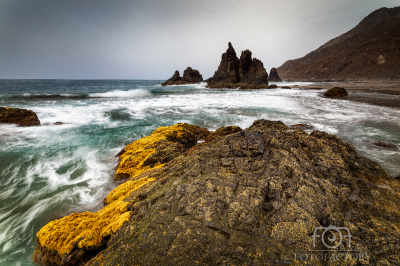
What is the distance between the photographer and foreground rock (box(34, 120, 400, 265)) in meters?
1.57

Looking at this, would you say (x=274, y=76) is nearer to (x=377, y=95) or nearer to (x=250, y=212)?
(x=377, y=95)

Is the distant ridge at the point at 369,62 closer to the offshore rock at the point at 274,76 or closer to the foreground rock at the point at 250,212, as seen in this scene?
the offshore rock at the point at 274,76

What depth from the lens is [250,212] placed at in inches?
75.0

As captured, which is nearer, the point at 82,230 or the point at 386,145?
the point at 82,230

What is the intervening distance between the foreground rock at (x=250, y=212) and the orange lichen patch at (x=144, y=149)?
4.70ft

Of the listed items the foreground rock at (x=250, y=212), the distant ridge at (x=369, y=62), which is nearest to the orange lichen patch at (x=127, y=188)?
the foreground rock at (x=250, y=212)

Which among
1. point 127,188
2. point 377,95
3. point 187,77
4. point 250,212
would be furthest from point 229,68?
point 250,212

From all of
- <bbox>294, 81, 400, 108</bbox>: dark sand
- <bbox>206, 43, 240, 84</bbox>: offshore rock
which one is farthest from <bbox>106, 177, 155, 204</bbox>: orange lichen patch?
<bbox>206, 43, 240, 84</bbox>: offshore rock

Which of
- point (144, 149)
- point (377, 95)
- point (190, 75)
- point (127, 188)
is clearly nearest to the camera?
point (127, 188)

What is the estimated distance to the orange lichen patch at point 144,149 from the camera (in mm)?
4523

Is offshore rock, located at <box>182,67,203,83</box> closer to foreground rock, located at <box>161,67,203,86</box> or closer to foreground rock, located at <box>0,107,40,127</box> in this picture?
foreground rock, located at <box>161,67,203,86</box>

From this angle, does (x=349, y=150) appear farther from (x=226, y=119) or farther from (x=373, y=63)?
(x=373, y=63)

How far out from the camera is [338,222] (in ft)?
5.71

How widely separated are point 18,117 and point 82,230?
469 inches
